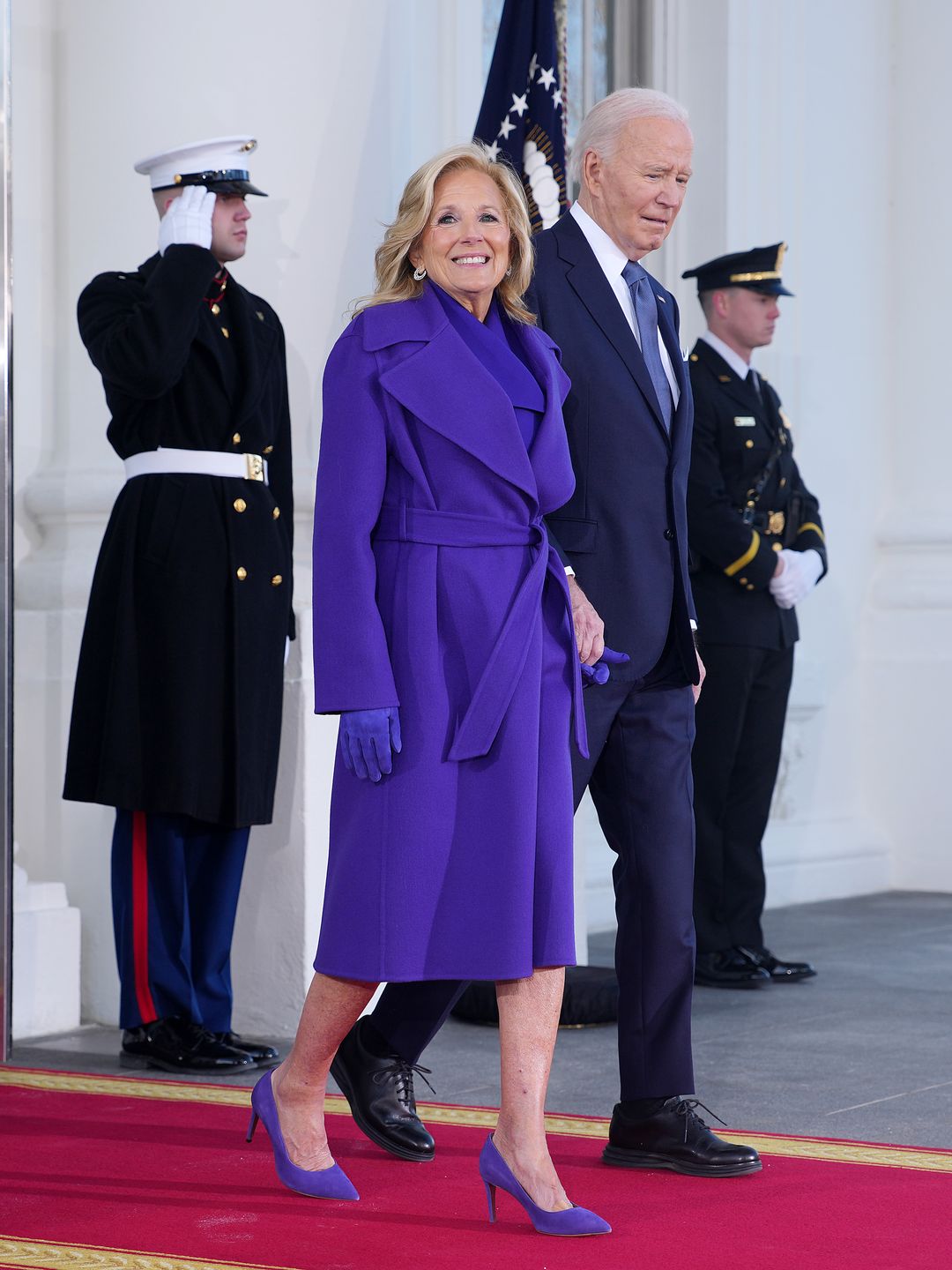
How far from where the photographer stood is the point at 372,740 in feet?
9.20

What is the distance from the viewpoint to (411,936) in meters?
2.80

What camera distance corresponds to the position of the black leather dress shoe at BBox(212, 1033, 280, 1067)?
13.6ft

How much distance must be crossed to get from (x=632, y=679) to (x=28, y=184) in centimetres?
254

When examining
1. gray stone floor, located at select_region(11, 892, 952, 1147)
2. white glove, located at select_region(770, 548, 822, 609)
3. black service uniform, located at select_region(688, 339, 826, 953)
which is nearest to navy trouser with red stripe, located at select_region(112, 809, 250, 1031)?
gray stone floor, located at select_region(11, 892, 952, 1147)

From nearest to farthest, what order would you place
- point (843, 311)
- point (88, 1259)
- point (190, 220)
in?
1. point (88, 1259)
2. point (190, 220)
3. point (843, 311)

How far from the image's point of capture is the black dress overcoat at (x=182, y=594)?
419 cm

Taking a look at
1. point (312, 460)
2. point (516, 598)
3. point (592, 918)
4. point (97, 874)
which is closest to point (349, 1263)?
point (516, 598)

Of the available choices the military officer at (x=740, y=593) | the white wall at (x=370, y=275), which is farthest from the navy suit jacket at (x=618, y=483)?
the military officer at (x=740, y=593)

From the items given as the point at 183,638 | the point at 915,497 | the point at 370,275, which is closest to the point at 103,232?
the point at 370,275

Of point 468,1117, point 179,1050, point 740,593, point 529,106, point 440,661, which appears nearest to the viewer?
point 440,661

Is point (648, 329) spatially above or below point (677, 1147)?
above

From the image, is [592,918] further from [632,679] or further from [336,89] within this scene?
[632,679]

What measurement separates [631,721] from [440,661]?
53cm

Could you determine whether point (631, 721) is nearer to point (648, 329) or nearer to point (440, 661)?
point (440, 661)
